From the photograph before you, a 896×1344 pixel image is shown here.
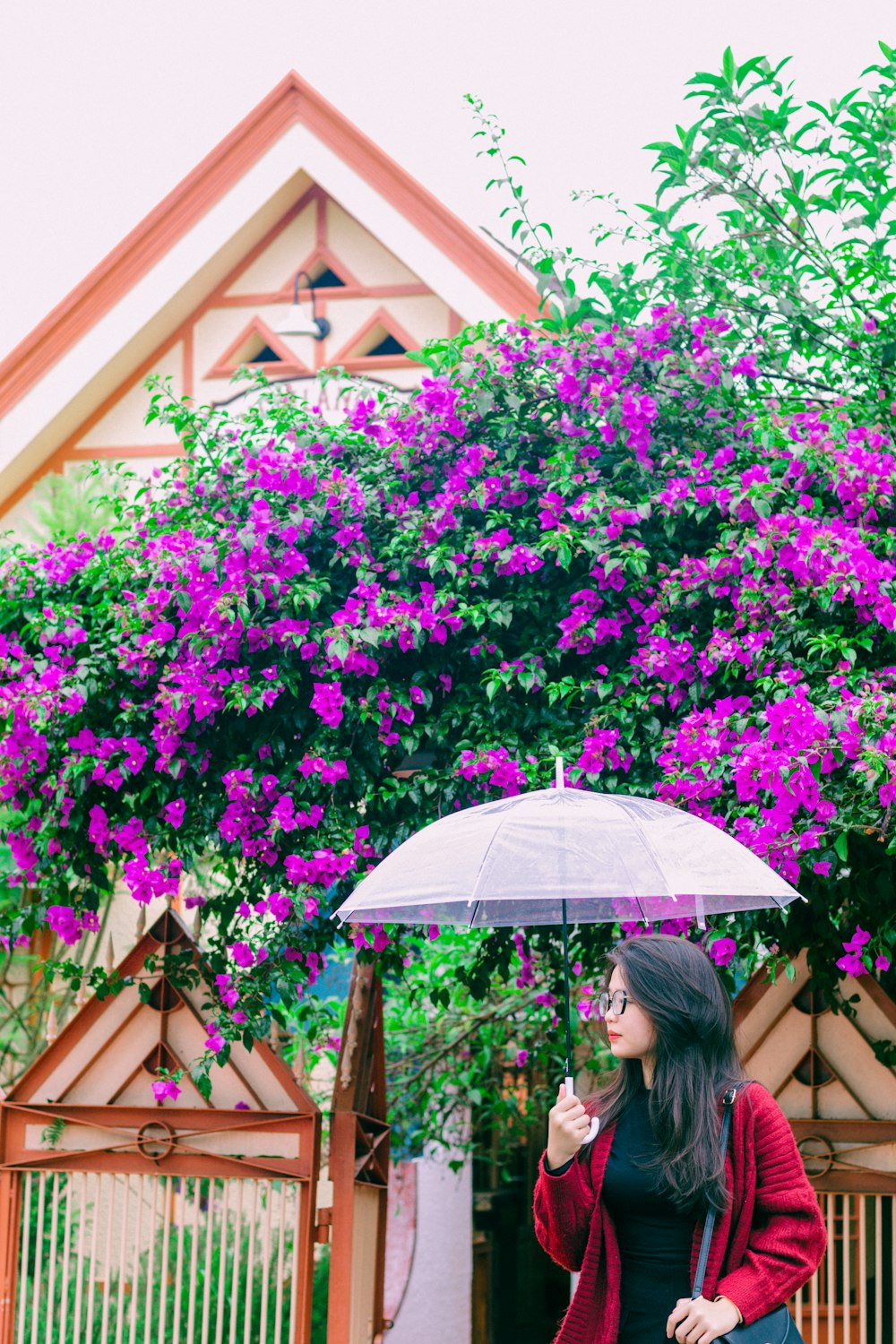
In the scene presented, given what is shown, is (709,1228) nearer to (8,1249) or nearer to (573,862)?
(573,862)

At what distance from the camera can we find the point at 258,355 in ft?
30.6

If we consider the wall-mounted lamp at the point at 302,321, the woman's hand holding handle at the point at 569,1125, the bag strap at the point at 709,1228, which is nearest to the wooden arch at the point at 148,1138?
the woman's hand holding handle at the point at 569,1125

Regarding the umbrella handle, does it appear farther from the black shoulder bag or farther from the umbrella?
the black shoulder bag

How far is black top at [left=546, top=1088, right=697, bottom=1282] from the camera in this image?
112 inches

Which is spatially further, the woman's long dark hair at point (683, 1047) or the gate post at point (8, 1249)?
the gate post at point (8, 1249)

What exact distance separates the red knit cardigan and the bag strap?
0.01 metres

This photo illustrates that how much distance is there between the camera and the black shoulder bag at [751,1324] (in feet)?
9.00

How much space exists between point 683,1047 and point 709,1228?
337 mm

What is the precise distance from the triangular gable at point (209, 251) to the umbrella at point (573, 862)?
5680 mm

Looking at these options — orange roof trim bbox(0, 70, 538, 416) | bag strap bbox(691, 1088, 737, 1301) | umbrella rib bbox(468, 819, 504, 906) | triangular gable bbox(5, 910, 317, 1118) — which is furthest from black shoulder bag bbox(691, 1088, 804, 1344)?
orange roof trim bbox(0, 70, 538, 416)

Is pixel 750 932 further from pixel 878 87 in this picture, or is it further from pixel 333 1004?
pixel 333 1004

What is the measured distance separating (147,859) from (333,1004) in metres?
2.78

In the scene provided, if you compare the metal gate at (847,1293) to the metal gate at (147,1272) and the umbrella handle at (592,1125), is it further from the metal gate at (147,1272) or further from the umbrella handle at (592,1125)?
the umbrella handle at (592,1125)

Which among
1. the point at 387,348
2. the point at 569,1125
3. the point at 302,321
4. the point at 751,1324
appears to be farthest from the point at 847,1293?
the point at 387,348
